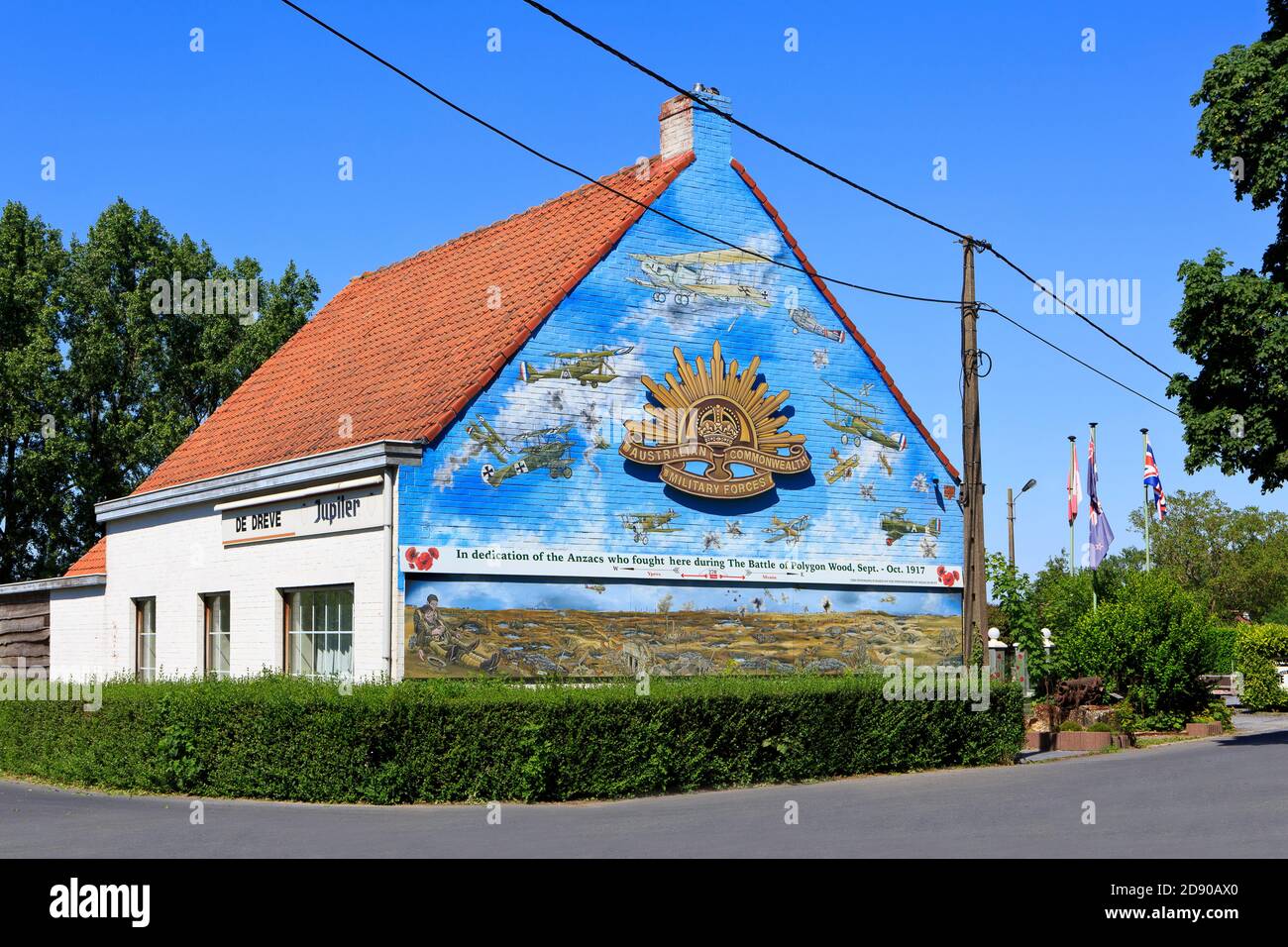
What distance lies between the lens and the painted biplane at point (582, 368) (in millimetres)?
23547

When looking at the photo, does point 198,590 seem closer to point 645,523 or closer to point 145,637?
point 145,637

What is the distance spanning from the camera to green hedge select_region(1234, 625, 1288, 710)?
4303 centimetres

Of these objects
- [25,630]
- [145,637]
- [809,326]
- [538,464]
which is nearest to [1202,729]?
[809,326]

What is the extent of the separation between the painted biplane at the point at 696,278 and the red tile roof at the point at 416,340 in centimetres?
90

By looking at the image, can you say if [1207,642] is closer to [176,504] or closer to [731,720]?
[731,720]

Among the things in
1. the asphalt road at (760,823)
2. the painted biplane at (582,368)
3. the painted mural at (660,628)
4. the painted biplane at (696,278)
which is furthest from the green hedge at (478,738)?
the painted biplane at (696,278)

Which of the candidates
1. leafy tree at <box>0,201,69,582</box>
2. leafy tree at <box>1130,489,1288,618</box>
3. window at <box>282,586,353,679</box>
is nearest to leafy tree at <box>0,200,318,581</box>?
leafy tree at <box>0,201,69,582</box>

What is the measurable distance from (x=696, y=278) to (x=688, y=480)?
352cm

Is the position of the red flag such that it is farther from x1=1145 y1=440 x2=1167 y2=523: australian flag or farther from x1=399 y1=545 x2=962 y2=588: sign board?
x1=399 y1=545 x2=962 y2=588: sign board

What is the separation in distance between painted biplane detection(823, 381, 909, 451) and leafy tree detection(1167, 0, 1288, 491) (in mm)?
5501

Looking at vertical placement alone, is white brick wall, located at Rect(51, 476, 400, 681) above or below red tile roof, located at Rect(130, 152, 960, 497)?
below

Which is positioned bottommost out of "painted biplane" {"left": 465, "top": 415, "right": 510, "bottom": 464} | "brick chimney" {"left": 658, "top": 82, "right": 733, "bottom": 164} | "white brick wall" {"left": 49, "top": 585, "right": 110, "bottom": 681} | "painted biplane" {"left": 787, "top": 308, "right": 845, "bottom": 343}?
"white brick wall" {"left": 49, "top": 585, "right": 110, "bottom": 681}
